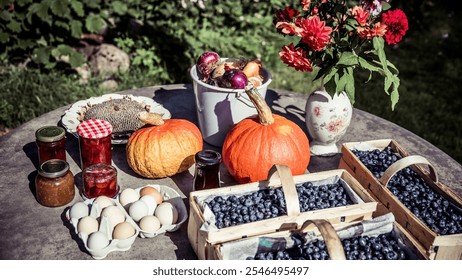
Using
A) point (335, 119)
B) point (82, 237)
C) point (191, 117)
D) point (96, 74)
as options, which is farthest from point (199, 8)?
point (82, 237)

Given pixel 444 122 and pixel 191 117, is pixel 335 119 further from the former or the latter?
pixel 444 122

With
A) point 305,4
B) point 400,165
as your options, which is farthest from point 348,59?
point 400,165

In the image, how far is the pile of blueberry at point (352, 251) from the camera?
165 centimetres

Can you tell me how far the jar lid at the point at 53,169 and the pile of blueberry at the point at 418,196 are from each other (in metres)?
1.20

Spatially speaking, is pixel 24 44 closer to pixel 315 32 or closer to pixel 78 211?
pixel 78 211

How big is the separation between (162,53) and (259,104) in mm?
2796

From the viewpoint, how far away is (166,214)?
1.90 meters

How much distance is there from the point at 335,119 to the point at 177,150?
2.38 feet

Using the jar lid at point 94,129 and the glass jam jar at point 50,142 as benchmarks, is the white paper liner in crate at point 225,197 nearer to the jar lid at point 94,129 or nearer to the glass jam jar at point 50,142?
the jar lid at point 94,129

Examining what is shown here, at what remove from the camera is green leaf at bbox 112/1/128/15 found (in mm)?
4414

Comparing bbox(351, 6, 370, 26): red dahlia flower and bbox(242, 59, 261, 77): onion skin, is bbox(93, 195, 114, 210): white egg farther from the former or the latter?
bbox(351, 6, 370, 26): red dahlia flower

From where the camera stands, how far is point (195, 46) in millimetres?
4633

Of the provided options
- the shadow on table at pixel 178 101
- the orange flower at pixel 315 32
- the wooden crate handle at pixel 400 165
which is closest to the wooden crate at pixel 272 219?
the wooden crate handle at pixel 400 165

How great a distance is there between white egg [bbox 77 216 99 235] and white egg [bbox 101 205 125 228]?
0.05m
